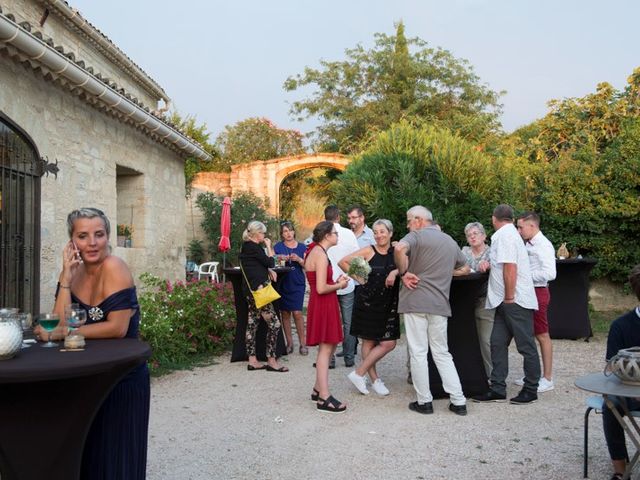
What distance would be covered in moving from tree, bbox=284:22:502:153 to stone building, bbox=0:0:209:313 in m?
17.4

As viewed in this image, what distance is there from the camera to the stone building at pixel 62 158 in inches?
255

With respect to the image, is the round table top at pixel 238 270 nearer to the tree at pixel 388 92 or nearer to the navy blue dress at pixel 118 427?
the navy blue dress at pixel 118 427

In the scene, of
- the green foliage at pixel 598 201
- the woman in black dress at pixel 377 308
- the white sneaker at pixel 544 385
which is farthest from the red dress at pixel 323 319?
the green foliage at pixel 598 201

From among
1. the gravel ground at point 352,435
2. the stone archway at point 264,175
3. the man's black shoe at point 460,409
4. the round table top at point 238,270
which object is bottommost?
the gravel ground at point 352,435

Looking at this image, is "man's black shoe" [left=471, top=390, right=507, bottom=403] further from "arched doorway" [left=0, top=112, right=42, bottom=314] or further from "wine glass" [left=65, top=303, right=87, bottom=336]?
"arched doorway" [left=0, top=112, right=42, bottom=314]

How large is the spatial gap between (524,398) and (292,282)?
139 inches

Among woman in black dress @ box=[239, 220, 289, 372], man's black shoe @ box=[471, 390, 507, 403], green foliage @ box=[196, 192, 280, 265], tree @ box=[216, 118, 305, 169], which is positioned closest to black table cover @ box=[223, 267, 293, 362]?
woman in black dress @ box=[239, 220, 289, 372]

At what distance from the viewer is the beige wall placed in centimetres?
698

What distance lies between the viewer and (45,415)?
101 inches

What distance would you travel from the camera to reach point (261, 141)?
32.2 m

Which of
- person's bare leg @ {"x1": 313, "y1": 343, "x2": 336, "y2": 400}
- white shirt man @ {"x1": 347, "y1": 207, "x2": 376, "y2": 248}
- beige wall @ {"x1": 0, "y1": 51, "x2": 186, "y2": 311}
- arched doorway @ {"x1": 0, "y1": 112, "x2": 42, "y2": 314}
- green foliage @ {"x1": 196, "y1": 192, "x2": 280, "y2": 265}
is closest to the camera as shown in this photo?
person's bare leg @ {"x1": 313, "y1": 343, "x2": 336, "y2": 400}

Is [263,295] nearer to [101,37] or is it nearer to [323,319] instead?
[323,319]

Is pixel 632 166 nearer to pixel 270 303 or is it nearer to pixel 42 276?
pixel 270 303

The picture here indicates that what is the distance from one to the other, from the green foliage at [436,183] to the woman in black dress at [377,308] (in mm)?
6113
